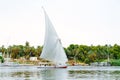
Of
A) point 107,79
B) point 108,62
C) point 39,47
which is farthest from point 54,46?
point 39,47

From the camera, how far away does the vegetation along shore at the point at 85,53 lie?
163500 mm

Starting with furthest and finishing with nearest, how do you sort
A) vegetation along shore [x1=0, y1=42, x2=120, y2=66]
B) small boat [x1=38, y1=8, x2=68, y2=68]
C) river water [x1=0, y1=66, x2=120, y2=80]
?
vegetation along shore [x1=0, y1=42, x2=120, y2=66], small boat [x1=38, y1=8, x2=68, y2=68], river water [x1=0, y1=66, x2=120, y2=80]

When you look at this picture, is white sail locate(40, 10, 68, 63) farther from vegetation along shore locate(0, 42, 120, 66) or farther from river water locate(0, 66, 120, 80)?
vegetation along shore locate(0, 42, 120, 66)

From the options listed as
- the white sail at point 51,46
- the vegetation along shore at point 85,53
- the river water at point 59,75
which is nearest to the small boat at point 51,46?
the white sail at point 51,46

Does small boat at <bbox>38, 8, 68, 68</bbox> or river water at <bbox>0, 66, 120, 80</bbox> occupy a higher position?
small boat at <bbox>38, 8, 68, 68</bbox>

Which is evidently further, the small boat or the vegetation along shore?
the vegetation along shore

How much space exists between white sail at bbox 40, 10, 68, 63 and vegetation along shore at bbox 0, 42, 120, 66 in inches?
2455

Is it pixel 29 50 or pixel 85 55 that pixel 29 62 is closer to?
pixel 29 50

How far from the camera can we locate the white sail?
91.6m

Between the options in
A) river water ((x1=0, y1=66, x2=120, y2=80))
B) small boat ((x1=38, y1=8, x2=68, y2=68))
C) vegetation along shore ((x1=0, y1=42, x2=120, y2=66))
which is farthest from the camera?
vegetation along shore ((x1=0, y1=42, x2=120, y2=66))

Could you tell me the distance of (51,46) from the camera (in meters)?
92.9

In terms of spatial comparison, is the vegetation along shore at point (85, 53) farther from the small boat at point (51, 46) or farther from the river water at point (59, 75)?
the river water at point (59, 75)

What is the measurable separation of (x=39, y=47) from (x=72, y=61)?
16.7m

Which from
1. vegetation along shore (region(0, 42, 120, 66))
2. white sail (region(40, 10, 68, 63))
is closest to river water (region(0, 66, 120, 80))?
white sail (region(40, 10, 68, 63))
